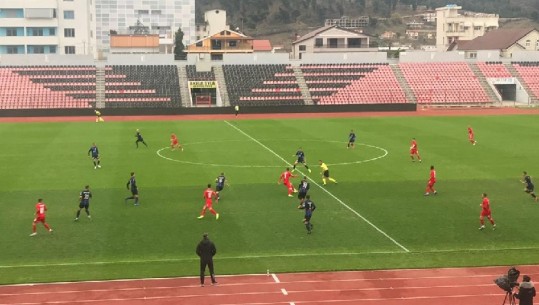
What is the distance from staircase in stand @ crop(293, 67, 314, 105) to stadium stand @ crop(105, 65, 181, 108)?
1442 cm

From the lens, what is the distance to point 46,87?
75.2 meters

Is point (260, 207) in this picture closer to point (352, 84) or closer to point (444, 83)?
point (352, 84)

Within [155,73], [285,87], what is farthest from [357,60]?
[155,73]

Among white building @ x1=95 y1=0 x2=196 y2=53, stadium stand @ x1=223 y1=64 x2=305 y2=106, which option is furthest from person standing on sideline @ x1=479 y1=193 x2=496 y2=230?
white building @ x1=95 y1=0 x2=196 y2=53

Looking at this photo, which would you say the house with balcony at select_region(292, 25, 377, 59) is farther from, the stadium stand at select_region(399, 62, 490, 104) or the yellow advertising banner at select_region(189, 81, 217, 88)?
the yellow advertising banner at select_region(189, 81, 217, 88)

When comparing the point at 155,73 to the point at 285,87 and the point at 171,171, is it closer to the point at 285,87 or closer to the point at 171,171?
the point at 285,87

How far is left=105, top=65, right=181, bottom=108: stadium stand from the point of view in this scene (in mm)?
73625

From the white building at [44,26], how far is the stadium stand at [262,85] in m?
41.4

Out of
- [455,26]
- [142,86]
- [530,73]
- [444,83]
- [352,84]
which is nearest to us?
[142,86]

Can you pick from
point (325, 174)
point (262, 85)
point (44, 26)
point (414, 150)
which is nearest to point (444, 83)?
point (262, 85)

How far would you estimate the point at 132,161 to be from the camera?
3878 cm

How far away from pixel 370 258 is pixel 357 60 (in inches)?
2661

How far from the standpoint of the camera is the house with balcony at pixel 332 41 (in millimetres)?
114188

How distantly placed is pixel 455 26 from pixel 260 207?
13069cm
